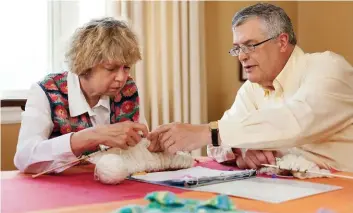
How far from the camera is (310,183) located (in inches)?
52.9

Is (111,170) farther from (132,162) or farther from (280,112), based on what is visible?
(280,112)

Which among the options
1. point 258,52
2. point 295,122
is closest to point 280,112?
point 295,122

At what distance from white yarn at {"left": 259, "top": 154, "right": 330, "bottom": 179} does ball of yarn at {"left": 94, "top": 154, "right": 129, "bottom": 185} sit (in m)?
0.45

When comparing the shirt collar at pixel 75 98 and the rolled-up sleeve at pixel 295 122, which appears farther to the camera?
the shirt collar at pixel 75 98

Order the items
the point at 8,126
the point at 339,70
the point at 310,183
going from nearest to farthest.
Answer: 1. the point at 310,183
2. the point at 339,70
3. the point at 8,126

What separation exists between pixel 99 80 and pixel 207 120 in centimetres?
149

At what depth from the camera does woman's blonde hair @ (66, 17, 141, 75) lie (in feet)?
5.50

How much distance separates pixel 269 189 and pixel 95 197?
424 mm

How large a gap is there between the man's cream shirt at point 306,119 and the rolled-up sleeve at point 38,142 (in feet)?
1.63

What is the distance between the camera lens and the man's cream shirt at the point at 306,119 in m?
1.54

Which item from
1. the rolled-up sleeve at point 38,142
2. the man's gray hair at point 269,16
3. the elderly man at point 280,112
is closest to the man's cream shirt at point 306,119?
the elderly man at point 280,112

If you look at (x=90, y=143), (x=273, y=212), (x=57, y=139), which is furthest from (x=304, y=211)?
(x=57, y=139)

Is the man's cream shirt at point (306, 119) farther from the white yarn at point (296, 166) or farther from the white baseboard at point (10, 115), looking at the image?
the white baseboard at point (10, 115)

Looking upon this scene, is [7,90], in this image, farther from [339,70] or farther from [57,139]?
[339,70]
